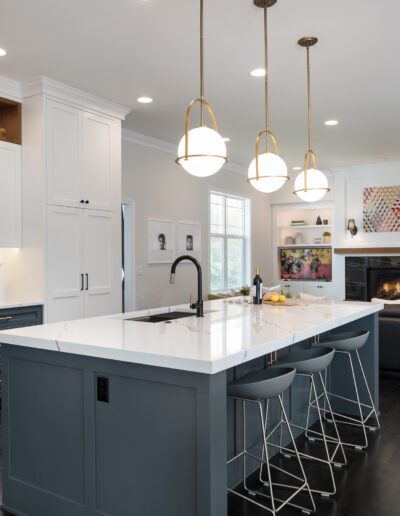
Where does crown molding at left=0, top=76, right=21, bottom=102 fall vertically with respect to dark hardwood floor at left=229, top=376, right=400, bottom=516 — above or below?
above

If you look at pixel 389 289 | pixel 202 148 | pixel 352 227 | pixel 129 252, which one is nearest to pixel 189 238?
pixel 129 252

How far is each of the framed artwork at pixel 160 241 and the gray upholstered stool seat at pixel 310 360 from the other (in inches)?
147

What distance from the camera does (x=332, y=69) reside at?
13.8ft

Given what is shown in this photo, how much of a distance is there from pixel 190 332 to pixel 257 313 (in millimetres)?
936

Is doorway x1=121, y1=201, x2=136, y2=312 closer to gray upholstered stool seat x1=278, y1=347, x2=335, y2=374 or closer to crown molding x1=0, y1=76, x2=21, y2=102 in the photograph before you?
crown molding x1=0, y1=76, x2=21, y2=102

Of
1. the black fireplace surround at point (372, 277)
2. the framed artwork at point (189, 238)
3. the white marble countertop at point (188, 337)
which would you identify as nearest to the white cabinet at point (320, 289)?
the black fireplace surround at point (372, 277)

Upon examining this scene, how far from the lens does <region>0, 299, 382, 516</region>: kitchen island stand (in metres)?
1.92

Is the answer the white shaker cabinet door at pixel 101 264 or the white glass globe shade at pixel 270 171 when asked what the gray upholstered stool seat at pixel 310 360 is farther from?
the white shaker cabinet door at pixel 101 264

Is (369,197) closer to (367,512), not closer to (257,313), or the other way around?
(257,313)

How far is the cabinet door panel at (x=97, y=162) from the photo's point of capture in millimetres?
4848

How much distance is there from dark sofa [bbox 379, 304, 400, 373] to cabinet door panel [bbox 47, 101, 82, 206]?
3.33 m

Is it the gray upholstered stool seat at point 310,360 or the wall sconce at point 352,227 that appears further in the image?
the wall sconce at point 352,227

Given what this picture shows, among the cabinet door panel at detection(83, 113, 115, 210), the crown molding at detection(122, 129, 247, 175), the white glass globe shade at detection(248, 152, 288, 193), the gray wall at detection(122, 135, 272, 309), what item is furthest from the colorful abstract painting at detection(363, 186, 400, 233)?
the white glass globe shade at detection(248, 152, 288, 193)

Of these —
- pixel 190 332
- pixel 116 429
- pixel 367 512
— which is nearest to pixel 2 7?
pixel 190 332
